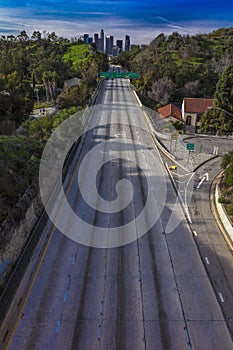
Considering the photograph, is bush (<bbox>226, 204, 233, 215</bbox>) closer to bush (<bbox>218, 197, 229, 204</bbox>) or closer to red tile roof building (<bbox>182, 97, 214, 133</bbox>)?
bush (<bbox>218, 197, 229, 204</bbox>)

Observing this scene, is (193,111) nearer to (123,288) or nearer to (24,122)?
(24,122)

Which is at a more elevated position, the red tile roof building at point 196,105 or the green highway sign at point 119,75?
the green highway sign at point 119,75

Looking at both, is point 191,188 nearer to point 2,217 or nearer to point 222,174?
point 222,174

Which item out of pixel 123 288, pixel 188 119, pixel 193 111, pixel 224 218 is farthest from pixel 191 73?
pixel 123 288

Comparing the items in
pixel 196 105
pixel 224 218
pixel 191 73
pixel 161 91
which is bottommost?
pixel 224 218

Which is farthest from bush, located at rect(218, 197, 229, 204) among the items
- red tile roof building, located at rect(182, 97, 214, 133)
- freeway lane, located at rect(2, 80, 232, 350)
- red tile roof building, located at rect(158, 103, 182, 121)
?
red tile roof building, located at rect(182, 97, 214, 133)

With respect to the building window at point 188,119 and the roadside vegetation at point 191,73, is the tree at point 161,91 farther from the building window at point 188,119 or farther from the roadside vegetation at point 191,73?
the building window at point 188,119

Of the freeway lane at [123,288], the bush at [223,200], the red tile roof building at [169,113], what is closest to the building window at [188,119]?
the red tile roof building at [169,113]

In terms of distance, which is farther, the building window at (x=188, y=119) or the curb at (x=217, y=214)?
the building window at (x=188, y=119)
